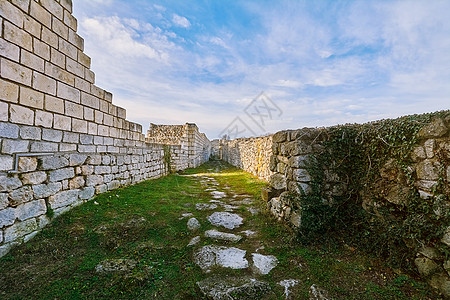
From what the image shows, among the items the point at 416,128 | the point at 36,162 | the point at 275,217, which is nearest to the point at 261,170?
the point at 275,217

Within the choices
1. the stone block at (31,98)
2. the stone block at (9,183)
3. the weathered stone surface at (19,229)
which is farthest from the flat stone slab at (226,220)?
the stone block at (31,98)

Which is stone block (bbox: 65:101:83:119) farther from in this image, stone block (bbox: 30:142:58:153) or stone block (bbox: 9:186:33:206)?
stone block (bbox: 9:186:33:206)

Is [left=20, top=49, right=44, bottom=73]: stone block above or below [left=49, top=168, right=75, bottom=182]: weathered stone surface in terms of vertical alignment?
above

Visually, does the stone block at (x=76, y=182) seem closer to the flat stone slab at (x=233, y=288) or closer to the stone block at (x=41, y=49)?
the stone block at (x=41, y=49)

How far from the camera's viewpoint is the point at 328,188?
3.16m

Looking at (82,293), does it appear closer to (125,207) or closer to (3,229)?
(3,229)

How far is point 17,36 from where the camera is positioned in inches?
118

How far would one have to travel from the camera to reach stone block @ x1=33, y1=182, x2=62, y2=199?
3.32 metres

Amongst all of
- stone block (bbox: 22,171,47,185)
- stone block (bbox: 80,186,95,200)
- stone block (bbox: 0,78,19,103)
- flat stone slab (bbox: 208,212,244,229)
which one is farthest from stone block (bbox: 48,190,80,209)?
flat stone slab (bbox: 208,212,244,229)

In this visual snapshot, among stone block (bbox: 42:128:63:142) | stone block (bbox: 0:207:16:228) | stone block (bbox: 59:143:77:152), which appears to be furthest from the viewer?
stone block (bbox: 59:143:77:152)

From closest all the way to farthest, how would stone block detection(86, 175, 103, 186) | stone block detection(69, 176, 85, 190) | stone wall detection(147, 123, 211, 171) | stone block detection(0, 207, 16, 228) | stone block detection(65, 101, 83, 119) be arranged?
stone block detection(0, 207, 16, 228), stone block detection(65, 101, 83, 119), stone block detection(69, 176, 85, 190), stone block detection(86, 175, 103, 186), stone wall detection(147, 123, 211, 171)

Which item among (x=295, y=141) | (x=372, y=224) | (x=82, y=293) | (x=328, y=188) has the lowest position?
(x=82, y=293)

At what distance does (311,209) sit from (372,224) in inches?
30.1

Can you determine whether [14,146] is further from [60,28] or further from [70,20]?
[70,20]
